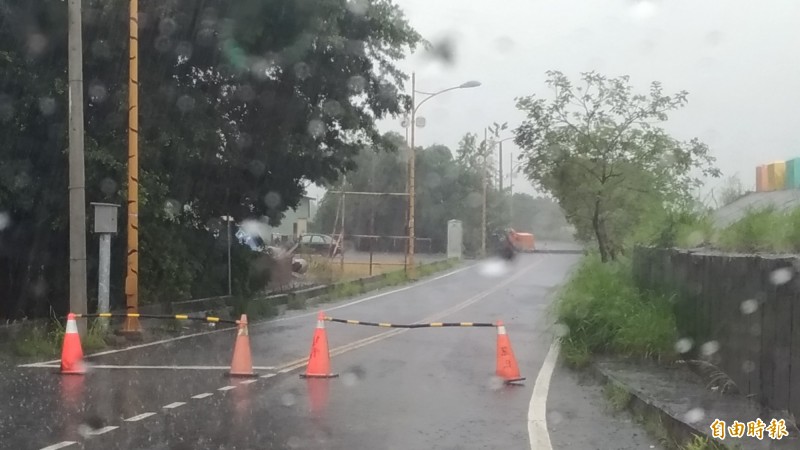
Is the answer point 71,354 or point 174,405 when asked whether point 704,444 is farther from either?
point 71,354

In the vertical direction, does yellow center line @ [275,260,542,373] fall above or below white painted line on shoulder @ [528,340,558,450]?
below

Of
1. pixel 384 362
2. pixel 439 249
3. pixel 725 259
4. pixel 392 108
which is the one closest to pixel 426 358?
pixel 384 362

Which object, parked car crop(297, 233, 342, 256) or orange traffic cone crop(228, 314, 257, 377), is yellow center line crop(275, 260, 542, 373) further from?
parked car crop(297, 233, 342, 256)

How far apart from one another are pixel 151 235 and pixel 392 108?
749 centimetres

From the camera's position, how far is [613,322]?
42.4 feet

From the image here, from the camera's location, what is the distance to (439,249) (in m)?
61.0

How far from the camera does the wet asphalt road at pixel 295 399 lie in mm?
8203

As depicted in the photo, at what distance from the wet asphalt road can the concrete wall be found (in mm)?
1327

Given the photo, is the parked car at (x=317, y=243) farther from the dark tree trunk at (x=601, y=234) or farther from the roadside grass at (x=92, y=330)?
the dark tree trunk at (x=601, y=234)

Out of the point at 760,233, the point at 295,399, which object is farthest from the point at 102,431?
the point at 760,233

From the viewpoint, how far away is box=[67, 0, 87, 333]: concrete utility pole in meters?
14.9

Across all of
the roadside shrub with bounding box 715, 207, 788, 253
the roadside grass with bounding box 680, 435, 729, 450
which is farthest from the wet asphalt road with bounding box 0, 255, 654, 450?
the roadside shrub with bounding box 715, 207, 788, 253

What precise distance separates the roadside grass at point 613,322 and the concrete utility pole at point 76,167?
7.57 meters

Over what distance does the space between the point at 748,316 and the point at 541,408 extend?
241 centimetres
